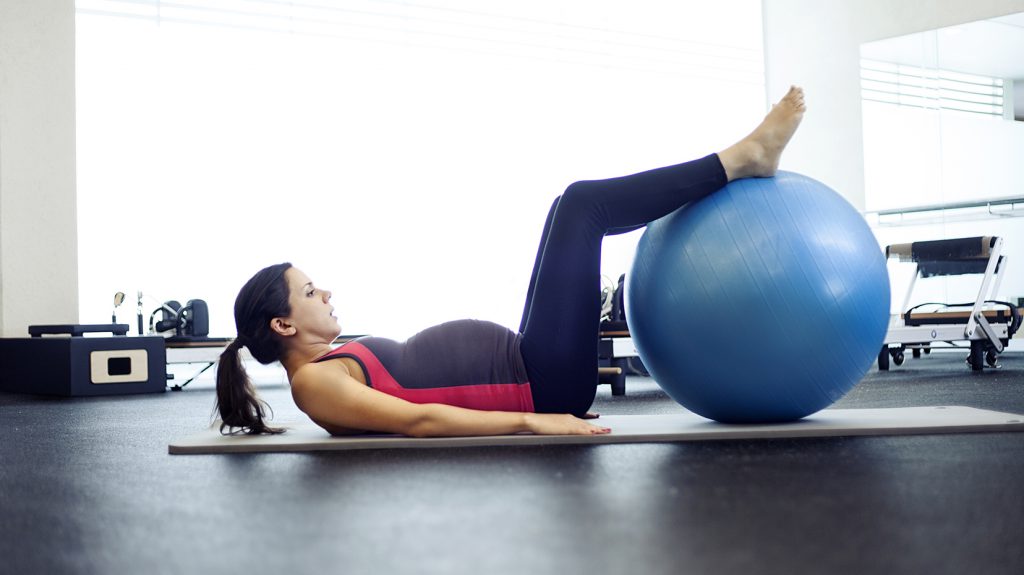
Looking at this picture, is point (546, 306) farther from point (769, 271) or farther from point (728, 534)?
point (728, 534)

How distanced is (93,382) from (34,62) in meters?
2.21

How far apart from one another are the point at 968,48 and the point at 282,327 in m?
7.58

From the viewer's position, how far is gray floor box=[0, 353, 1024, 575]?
44.9 inches

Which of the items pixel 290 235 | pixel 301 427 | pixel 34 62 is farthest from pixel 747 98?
pixel 301 427

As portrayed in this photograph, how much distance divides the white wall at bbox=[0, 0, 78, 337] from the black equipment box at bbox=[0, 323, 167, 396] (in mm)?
389

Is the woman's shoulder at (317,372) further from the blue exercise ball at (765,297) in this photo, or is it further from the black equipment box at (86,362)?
the black equipment box at (86,362)

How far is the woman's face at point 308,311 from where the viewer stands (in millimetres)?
2350

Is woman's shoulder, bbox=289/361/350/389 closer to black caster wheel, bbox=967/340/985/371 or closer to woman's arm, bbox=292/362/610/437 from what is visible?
woman's arm, bbox=292/362/610/437

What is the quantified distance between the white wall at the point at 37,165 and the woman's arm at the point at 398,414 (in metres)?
4.51

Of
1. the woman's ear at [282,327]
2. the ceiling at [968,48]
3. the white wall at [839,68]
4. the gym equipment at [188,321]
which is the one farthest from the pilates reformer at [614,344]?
the ceiling at [968,48]

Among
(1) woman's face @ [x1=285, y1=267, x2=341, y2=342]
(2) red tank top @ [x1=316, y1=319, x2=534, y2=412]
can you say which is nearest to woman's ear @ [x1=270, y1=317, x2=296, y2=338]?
(1) woman's face @ [x1=285, y1=267, x2=341, y2=342]

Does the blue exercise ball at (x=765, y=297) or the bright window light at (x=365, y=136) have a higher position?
the bright window light at (x=365, y=136)

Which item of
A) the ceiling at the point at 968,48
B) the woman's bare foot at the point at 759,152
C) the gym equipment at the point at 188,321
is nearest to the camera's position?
the woman's bare foot at the point at 759,152

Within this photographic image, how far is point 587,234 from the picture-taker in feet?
7.47
